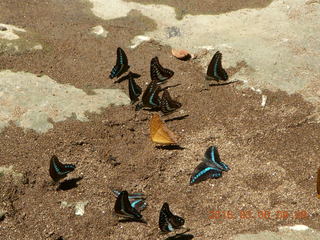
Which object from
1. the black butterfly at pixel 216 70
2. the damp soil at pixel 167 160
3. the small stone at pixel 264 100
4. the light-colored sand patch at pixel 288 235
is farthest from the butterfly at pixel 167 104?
the light-colored sand patch at pixel 288 235

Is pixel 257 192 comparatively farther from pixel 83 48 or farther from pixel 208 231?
pixel 83 48

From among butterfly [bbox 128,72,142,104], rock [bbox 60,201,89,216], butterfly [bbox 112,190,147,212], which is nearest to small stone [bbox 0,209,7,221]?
rock [bbox 60,201,89,216]

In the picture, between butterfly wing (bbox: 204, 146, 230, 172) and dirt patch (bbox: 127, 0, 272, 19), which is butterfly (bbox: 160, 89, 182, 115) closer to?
butterfly wing (bbox: 204, 146, 230, 172)

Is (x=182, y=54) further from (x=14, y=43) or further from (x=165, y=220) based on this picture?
(x=165, y=220)

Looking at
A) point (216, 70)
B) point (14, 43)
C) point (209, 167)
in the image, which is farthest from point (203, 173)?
point (14, 43)

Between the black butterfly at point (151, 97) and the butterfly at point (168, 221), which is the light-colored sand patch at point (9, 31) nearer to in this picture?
the black butterfly at point (151, 97)
